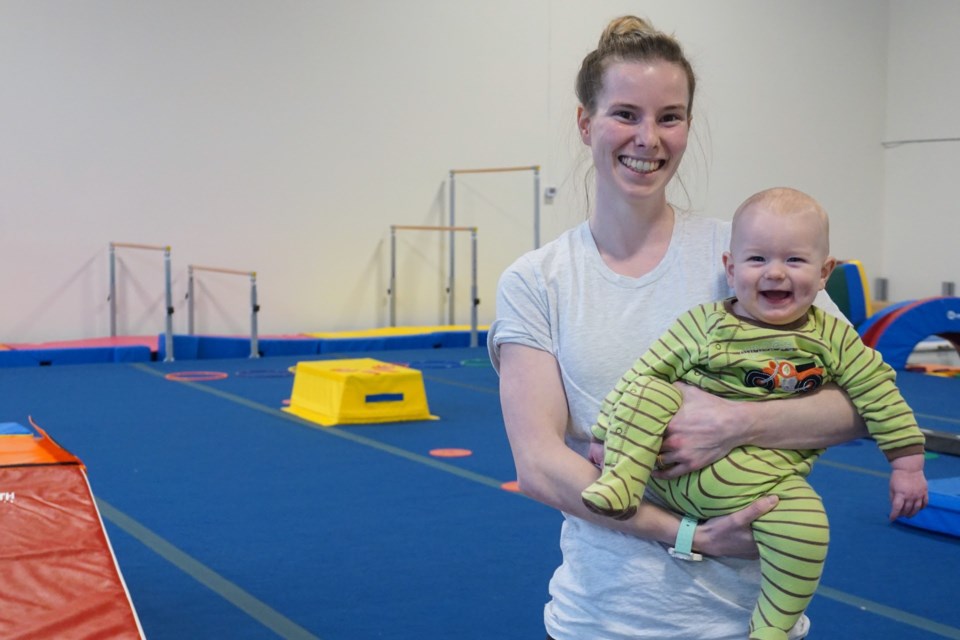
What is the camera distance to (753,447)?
1.43 m

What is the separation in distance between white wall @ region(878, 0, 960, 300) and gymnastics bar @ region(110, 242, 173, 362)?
28.6ft

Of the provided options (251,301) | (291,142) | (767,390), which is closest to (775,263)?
(767,390)

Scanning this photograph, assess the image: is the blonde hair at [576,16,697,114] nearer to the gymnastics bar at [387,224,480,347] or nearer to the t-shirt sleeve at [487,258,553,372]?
the t-shirt sleeve at [487,258,553,372]

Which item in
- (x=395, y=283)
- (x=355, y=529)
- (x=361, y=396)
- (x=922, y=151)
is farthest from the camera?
(x=922, y=151)

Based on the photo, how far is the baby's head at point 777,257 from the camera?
1.45m

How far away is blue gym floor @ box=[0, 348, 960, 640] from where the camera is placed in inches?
123

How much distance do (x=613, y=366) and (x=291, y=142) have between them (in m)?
8.53

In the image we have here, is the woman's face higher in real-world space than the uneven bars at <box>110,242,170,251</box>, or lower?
higher

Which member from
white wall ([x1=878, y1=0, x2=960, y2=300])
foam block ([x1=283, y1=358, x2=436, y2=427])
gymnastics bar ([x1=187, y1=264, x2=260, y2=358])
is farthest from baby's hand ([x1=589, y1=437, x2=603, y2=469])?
white wall ([x1=878, y1=0, x2=960, y2=300])

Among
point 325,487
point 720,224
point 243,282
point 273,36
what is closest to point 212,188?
point 243,282

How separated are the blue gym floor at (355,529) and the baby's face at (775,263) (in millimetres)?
1758

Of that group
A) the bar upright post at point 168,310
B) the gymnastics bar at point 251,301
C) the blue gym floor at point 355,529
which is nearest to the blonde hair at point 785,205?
the blue gym floor at point 355,529

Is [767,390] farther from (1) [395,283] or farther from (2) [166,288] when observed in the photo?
(1) [395,283]

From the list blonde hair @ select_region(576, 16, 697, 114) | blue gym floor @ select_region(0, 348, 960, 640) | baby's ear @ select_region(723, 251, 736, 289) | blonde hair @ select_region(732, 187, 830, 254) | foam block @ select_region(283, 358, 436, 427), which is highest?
blonde hair @ select_region(576, 16, 697, 114)
